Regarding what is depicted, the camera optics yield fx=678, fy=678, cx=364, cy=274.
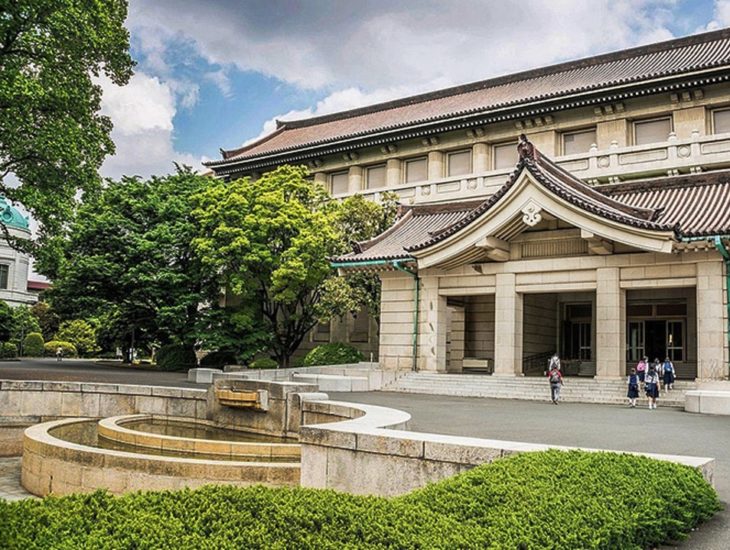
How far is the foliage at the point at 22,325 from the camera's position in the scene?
189 ft

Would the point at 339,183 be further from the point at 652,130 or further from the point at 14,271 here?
the point at 14,271

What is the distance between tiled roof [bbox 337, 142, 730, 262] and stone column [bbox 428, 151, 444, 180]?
374 inches

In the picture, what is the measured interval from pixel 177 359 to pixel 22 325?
27.1m

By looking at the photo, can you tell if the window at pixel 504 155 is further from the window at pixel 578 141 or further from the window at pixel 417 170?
the window at pixel 417 170

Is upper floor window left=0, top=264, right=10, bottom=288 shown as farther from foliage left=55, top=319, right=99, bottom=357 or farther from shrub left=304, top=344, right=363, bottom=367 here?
shrub left=304, top=344, right=363, bottom=367

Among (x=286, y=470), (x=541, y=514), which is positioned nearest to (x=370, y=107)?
(x=286, y=470)

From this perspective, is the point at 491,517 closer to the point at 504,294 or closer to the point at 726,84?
the point at 504,294

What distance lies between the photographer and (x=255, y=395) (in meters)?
13.9

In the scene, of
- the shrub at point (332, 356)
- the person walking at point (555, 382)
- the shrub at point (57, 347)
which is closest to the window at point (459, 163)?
the shrub at point (332, 356)

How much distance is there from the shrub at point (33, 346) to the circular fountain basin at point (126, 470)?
5083 cm

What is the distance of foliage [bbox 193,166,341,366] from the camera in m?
32.3

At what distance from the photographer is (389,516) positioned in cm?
479

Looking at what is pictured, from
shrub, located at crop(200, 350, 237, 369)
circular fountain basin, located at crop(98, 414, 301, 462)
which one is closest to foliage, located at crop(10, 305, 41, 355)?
shrub, located at crop(200, 350, 237, 369)

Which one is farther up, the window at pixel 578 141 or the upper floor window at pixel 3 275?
the window at pixel 578 141
